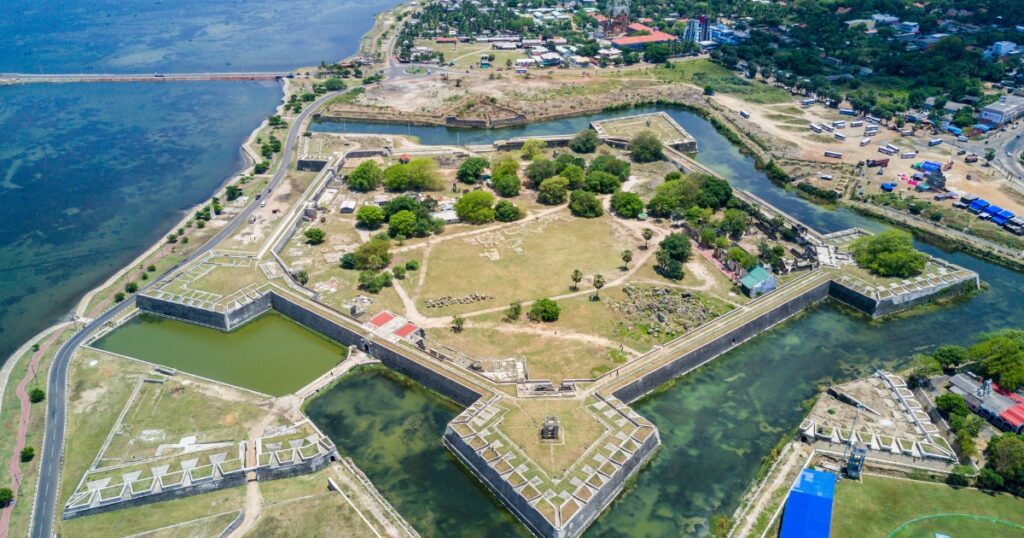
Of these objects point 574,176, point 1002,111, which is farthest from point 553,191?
point 1002,111

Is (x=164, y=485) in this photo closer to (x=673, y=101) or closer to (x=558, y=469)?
(x=558, y=469)

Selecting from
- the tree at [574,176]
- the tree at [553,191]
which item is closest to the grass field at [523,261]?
the tree at [553,191]

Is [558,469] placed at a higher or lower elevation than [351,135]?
lower

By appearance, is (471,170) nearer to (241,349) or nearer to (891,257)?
(241,349)

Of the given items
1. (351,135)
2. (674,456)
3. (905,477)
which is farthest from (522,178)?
(905,477)

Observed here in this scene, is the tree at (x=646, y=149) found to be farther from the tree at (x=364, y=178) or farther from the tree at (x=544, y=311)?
the tree at (x=544, y=311)

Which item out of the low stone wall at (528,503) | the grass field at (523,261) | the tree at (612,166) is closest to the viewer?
the low stone wall at (528,503)
